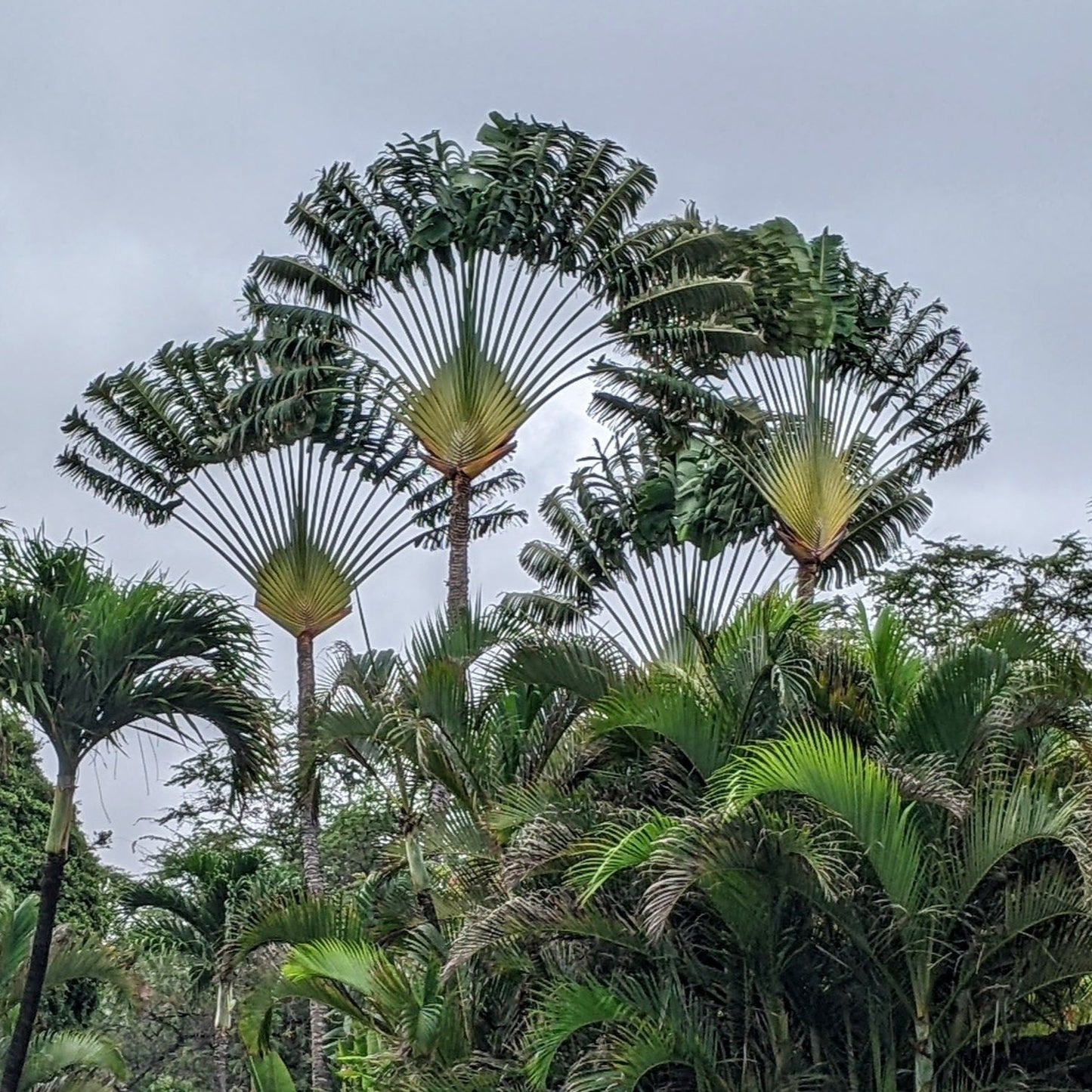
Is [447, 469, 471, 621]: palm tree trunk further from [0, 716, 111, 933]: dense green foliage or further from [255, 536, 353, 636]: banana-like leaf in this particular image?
[0, 716, 111, 933]: dense green foliage

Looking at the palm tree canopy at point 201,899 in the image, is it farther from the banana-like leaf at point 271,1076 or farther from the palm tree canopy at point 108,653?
the palm tree canopy at point 108,653

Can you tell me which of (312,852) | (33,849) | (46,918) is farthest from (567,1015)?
(33,849)

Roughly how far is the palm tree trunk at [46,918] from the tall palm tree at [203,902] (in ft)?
24.9

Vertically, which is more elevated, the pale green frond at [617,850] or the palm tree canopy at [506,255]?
the palm tree canopy at [506,255]

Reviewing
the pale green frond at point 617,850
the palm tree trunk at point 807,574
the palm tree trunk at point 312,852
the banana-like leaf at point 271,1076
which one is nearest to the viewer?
the pale green frond at point 617,850

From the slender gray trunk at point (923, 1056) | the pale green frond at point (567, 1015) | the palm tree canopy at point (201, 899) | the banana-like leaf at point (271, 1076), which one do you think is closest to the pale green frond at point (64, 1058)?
the banana-like leaf at point (271, 1076)

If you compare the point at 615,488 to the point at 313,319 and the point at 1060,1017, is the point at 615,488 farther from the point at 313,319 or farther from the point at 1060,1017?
the point at 1060,1017

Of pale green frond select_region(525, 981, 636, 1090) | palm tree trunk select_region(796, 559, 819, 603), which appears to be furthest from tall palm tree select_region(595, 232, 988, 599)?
pale green frond select_region(525, 981, 636, 1090)

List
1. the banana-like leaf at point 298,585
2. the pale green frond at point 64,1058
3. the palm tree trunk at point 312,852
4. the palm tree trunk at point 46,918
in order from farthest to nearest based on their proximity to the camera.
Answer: the banana-like leaf at point 298,585 < the palm tree trunk at point 312,852 < the pale green frond at point 64,1058 < the palm tree trunk at point 46,918

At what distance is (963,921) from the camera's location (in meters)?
9.24

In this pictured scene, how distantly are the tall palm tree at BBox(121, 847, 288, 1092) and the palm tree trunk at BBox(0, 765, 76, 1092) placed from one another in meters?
7.60

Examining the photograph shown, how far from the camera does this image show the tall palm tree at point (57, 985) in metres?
15.6

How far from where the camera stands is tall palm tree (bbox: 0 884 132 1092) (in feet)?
51.2

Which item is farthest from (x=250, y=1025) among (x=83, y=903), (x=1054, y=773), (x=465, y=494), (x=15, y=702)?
(x=83, y=903)
